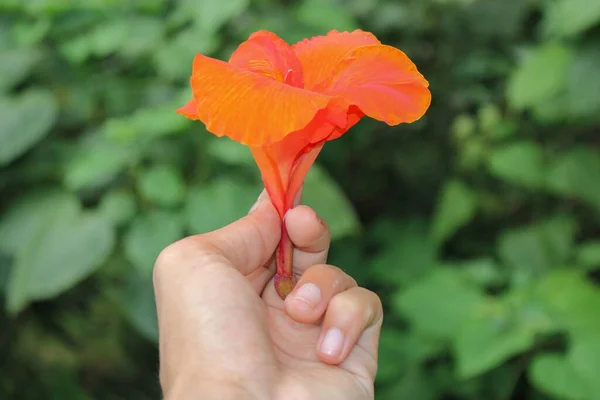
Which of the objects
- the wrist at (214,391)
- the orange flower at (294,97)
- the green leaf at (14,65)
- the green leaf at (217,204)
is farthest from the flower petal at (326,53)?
the green leaf at (14,65)

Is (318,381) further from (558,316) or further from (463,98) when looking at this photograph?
(463,98)

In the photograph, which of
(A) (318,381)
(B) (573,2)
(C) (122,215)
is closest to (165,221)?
(C) (122,215)

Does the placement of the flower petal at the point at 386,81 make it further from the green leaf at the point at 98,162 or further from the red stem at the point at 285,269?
the green leaf at the point at 98,162

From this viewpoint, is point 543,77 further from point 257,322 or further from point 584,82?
point 257,322

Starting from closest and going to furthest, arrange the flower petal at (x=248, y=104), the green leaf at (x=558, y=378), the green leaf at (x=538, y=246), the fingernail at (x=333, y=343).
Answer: the flower petal at (x=248, y=104)
the fingernail at (x=333, y=343)
the green leaf at (x=558, y=378)
the green leaf at (x=538, y=246)

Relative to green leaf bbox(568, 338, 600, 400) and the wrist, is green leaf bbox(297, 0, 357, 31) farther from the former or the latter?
the wrist

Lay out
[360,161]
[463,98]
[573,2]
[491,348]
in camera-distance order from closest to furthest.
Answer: [491,348], [573,2], [463,98], [360,161]
